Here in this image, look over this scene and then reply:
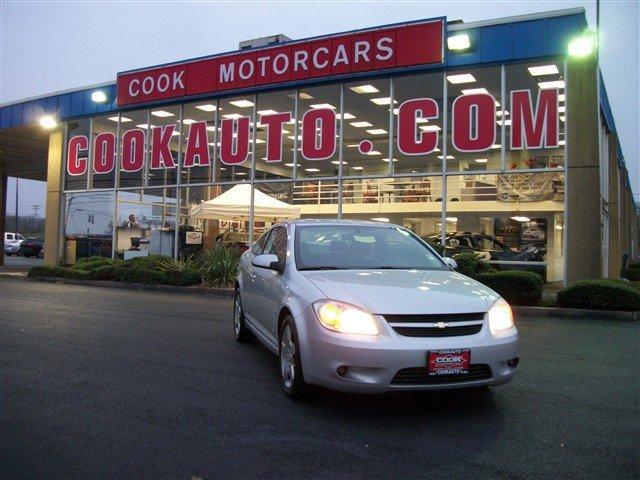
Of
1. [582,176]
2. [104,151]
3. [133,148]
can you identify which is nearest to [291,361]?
[582,176]

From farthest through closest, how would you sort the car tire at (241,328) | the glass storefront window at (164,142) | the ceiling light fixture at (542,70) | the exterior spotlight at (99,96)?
the exterior spotlight at (99,96), the glass storefront window at (164,142), the ceiling light fixture at (542,70), the car tire at (241,328)

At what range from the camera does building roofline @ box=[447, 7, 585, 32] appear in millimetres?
13289

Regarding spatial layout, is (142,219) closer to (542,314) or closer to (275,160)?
(275,160)

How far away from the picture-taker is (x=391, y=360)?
410 cm

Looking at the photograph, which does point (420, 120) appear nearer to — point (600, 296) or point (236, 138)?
point (236, 138)

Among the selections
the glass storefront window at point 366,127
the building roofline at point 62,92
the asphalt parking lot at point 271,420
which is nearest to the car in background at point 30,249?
the building roofline at point 62,92

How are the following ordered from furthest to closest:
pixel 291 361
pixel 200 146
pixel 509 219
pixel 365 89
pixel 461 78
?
pixel 200 146, pixel 365 89, pixel 461 78, pixel 509 219, pixel 291 361

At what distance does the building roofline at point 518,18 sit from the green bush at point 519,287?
21.2ft

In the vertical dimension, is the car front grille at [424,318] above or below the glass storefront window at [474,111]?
below

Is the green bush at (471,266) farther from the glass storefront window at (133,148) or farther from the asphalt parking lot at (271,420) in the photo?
the glass storefront window at (133,148)

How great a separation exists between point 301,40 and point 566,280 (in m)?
9.46

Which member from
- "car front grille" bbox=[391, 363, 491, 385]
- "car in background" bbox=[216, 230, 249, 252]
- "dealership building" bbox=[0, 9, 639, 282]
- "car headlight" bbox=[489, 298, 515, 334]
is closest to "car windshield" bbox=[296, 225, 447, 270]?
"car headlight" bbox=[489, 298, 515, 334]

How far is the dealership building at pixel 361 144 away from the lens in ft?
44.9

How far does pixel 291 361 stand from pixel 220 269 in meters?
10.2
